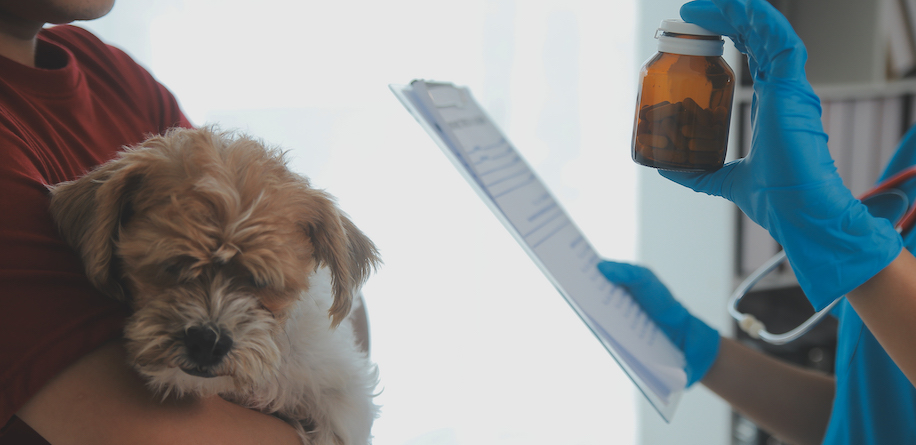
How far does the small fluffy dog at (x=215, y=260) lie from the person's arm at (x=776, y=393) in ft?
3.27

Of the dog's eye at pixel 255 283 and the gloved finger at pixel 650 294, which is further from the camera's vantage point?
the gloved finger at pixel 650 294

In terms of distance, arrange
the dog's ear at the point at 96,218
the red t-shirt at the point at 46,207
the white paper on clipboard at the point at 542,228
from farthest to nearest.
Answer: the white paper on clipboard at the point at 542,228
the dog's ear at the point at 96,218
the red t-shirt at the point at 46,207

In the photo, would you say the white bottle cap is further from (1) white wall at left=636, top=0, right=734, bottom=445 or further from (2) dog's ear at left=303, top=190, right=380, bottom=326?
(1) white wall at left=636, top=0, right=734, bottom=445

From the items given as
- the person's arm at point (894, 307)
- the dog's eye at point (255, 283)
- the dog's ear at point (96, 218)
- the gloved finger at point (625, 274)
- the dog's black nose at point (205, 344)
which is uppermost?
the dog's ear at point (96, 218)

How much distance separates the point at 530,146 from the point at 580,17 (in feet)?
1.82

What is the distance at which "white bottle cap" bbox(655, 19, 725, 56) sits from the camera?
0.83 metres

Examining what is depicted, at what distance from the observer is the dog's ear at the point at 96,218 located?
72cm

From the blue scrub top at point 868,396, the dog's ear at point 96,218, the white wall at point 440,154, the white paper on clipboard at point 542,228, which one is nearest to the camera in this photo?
the dog's ear at point 96,218

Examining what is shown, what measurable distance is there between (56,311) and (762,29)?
1058 millimetres

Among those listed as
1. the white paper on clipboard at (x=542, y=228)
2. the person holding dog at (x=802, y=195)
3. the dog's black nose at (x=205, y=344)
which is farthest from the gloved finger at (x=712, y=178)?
the dog's black nose at (x=205, y=344)

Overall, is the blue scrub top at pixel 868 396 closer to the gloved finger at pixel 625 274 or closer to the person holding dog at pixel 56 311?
the gloved finger at pixel 625 274

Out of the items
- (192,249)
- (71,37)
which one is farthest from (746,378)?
(71,37)

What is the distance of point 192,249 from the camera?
2.42 ft

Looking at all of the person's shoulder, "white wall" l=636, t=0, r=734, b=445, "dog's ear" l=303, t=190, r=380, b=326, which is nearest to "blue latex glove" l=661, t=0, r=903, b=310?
"dog's ear" l=303, t=190, r=380, b=326
